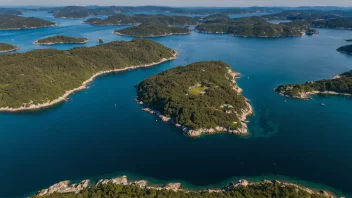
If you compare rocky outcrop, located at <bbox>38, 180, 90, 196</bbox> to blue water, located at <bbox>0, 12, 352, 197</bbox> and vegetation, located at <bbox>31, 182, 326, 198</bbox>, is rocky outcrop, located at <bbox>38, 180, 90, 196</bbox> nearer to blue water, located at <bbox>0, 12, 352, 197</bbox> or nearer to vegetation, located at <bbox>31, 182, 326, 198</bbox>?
blue water, located at <bbox>0, 12, 352, 197</bbox>

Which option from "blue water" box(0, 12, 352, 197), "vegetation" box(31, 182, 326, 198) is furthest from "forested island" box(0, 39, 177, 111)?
"vegetation" box(31, 182, 326, 198)

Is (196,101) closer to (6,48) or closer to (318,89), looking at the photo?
(318,89)

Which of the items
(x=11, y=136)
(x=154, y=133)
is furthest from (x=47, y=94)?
(x=154, y=133)

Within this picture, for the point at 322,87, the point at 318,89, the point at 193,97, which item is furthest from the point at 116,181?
the point at 322,87

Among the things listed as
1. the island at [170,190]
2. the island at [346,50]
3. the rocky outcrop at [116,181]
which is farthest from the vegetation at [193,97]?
the island at [346,50]

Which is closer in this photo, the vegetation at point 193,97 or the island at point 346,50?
the vegetation at point 193,97

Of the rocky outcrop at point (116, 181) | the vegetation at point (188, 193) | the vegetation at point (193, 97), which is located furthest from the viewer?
the vegetation at point (193, 97)

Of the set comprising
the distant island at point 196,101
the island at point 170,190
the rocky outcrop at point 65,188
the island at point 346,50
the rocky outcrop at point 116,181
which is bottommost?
the rocky outcrop at point 65,188

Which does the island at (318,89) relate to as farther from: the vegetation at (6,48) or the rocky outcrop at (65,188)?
the vegetation at (6,48)
